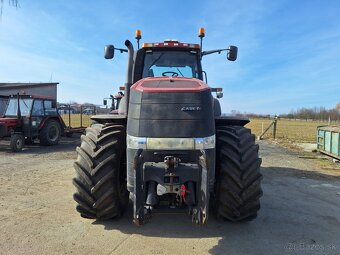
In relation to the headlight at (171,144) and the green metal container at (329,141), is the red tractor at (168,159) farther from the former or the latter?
the green metal container at (329,141)

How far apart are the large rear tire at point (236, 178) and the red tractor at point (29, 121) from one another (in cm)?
1104

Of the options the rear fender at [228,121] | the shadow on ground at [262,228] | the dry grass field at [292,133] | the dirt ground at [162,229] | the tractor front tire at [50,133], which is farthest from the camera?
the dry grass field at [292,133]

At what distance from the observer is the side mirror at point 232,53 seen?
21.5 feet

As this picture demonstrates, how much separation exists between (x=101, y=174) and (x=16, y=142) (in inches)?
407

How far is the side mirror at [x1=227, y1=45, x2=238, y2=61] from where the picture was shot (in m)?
6.54

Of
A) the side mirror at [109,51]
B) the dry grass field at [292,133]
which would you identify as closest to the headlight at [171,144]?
the side mirror at [109,51]

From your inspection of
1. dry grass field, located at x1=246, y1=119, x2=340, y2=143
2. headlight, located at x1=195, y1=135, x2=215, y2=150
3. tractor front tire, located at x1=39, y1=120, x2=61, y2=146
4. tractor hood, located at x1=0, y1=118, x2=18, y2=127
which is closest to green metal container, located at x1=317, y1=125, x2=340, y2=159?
dry grass field, located at x1=246, y1=119, x2=340, y2=143

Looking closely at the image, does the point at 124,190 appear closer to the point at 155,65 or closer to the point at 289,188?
the point at 155,65

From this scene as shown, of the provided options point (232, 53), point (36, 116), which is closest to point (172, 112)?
point (232, 53)

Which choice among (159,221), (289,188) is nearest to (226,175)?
(159,221)

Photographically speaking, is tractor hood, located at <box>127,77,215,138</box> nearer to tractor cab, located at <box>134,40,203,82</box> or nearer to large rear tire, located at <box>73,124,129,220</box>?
large rear tire, located at <box>73,124,129,220</box>

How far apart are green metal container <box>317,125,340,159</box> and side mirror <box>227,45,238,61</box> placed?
797 cm

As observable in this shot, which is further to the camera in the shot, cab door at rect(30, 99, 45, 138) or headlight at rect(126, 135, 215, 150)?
cab door at rect(30, 99, 45, 138)

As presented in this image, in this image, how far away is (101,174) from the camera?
15.9 ft
